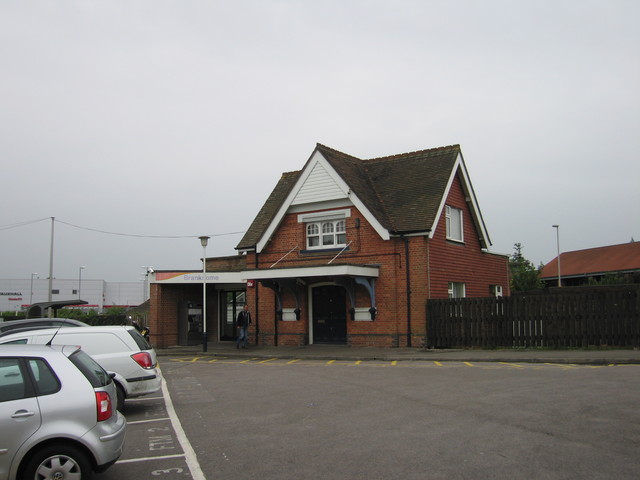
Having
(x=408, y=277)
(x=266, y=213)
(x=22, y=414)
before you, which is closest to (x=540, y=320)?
(x=408, y=277)

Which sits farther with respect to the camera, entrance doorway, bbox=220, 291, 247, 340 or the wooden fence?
entrance doorway, bbox=220, 291, 247, 340

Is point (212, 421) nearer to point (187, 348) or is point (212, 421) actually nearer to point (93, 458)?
point (93, 458)

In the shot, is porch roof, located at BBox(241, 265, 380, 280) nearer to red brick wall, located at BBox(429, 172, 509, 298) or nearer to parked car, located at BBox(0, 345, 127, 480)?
red brick wall, located at BBox(429, 172, 509, 298)

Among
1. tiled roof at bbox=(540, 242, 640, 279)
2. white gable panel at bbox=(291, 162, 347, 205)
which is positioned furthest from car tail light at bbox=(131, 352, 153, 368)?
tiled roof at bbox=(540, 242, 640, 279)

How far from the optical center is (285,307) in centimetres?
2550

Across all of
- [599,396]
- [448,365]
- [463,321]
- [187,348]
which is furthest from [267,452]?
[187,348]

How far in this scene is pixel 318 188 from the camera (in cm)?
2462

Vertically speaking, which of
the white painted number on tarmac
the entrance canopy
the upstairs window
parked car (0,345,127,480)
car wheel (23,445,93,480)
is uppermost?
the upstairs window

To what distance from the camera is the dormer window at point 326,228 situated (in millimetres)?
24641

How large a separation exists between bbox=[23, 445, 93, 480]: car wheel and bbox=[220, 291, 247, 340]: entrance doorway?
936 inches

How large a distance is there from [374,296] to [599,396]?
1276 centimetres

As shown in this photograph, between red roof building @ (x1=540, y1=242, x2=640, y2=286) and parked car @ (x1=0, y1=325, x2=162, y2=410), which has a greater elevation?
red roof building @ (x1=540, y1=242, x2=640, y2=286)

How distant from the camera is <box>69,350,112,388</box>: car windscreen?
649cm

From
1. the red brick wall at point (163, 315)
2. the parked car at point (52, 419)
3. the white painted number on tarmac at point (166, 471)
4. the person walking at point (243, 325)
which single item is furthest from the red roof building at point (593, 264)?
the parked car at point (52, 419)
